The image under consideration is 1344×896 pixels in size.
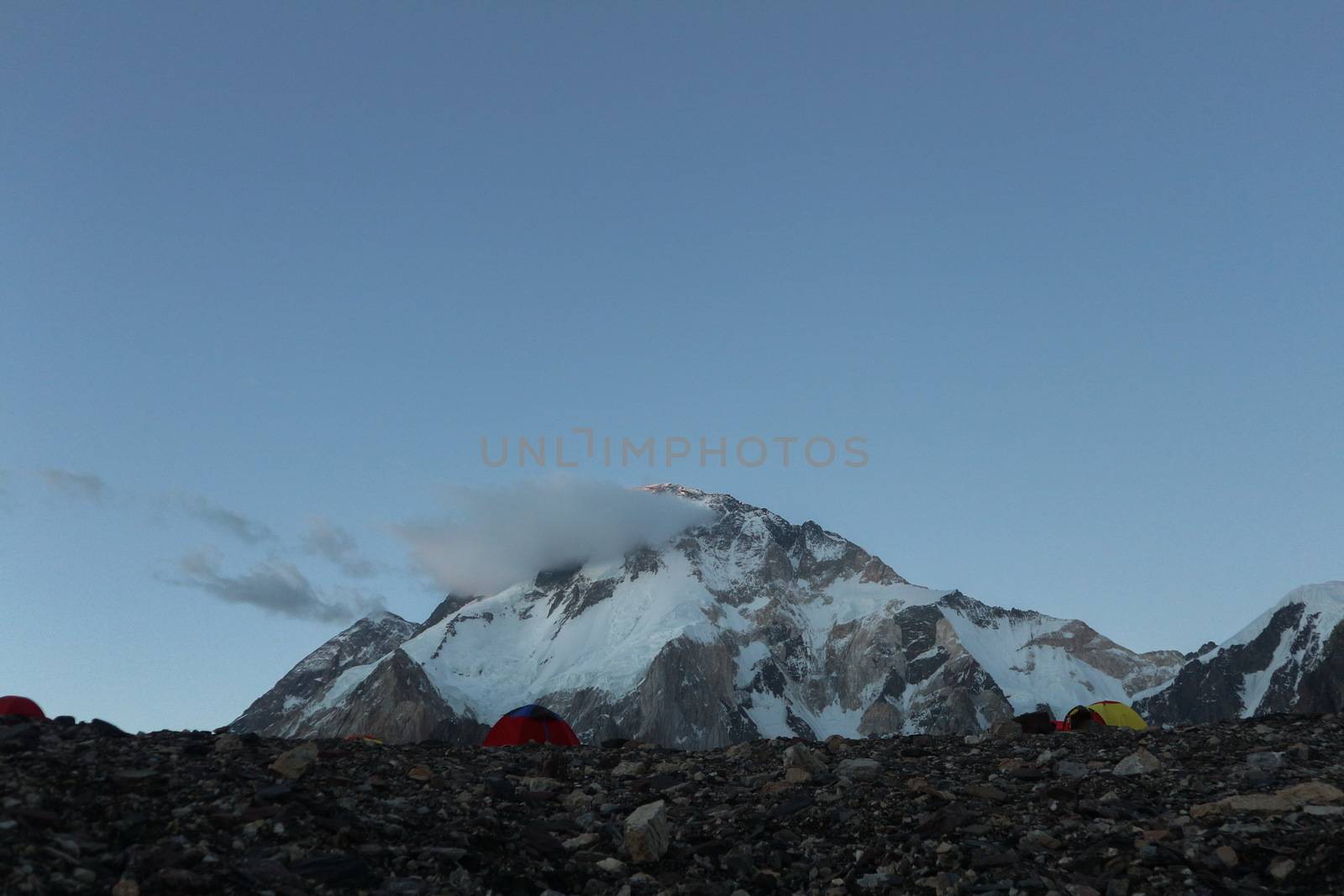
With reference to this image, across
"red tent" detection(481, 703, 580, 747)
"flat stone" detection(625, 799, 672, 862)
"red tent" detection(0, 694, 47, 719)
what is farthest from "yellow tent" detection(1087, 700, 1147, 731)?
"red tent" detection(0, 694, 47, 719)

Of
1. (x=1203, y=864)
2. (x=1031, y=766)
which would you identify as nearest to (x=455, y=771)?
(x=1031, y=766)

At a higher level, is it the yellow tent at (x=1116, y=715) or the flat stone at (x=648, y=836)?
the yellow tent at (x=1116, y=715)

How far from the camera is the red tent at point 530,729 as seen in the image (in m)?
40.4

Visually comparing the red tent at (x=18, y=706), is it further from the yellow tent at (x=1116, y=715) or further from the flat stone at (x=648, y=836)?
the yellow tent at (x=1116, y=715)

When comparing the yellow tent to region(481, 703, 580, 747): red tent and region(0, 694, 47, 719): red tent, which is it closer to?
region(481, 703, 580, 747): red tent

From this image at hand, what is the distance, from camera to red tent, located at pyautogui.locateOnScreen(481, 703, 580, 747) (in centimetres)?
4038

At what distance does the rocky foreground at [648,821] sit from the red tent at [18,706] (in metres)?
25.4

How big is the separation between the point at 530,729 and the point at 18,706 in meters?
19.5

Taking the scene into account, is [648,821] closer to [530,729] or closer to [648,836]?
[648,836]

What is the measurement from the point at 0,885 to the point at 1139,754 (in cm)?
1630

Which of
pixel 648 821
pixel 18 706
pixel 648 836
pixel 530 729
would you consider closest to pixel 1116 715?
pixel 530 729

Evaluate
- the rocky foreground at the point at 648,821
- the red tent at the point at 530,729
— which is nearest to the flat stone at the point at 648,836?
the rocky foreground at the point at 648,821

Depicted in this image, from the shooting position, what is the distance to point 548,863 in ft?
39.6

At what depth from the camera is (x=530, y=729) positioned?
41.7 meters
